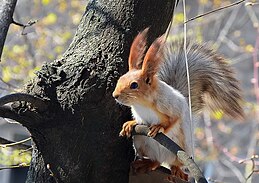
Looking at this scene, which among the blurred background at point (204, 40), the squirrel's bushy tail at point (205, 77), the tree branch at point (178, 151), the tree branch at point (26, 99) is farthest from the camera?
the blurred background at point (204, 40)

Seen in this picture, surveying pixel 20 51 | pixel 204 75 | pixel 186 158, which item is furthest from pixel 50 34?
pixel 186 158

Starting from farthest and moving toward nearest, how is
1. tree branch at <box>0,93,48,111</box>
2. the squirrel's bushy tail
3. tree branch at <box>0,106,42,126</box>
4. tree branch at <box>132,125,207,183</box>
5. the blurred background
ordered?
the blurred background → the squirrel's bushy tail → tree branch at <box>0,106,42,126</box> → tree branch at <box>0,93,48,111</box> → tree branch at <box>132,125,207,183</box>

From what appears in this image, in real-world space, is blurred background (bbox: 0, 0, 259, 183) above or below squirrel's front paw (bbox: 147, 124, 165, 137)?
above

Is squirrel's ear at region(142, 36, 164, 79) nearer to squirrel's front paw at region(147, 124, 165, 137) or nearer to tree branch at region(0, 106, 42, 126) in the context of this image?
squirrel's front paw at region(147, 124, 165, 137)

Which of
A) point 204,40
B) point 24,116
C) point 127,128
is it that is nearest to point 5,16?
point 24,116

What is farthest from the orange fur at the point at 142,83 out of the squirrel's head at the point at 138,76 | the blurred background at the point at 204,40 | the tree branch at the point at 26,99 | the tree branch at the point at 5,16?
the blurred background at the point at 204,40

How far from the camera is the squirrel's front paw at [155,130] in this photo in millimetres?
1087

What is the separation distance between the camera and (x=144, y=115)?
1.20 m

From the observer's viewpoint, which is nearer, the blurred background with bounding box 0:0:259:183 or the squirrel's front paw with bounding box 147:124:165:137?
the squirrel's front paw with bounding box 147:124:165:137

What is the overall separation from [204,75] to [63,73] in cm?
40

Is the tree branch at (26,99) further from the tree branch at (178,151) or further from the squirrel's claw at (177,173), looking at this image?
the squirrel's claw at (177,173)

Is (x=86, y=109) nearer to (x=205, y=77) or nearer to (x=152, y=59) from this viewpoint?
(x=152, y=59)

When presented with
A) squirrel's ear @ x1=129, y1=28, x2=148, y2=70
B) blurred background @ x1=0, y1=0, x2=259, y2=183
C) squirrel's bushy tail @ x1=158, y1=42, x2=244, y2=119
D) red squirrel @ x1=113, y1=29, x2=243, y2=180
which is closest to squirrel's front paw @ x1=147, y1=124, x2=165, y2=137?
red squirrel @ x1=113, y1=29, x2=243, y2=180

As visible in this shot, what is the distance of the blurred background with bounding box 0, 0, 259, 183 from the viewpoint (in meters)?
3.26
